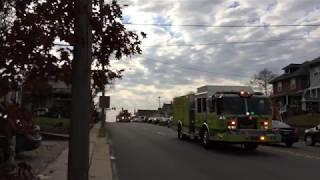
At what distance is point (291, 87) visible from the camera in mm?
86562

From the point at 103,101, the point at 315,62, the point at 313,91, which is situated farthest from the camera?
the point at 313,91

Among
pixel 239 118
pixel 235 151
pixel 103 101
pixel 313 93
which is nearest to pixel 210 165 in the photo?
pixel 239 118

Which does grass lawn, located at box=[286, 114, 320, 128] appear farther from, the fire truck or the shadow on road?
the fire truck

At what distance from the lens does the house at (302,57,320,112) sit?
243 feet

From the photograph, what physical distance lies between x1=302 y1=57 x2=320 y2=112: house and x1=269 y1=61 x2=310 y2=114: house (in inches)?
59.4

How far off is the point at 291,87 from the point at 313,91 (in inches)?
374

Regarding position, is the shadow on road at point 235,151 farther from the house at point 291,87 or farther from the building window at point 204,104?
the house at point 291,87

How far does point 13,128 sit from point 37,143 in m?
14.1

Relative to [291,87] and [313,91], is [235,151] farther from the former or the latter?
[291,87]

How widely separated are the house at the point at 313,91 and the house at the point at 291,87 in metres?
1.51

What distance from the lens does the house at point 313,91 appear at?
73938 millimetres

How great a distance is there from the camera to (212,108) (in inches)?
985

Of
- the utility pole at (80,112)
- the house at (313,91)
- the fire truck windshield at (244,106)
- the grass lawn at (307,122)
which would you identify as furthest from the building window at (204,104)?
the house at (313,91)

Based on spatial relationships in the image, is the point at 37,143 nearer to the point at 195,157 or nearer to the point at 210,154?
the point at 195,157
